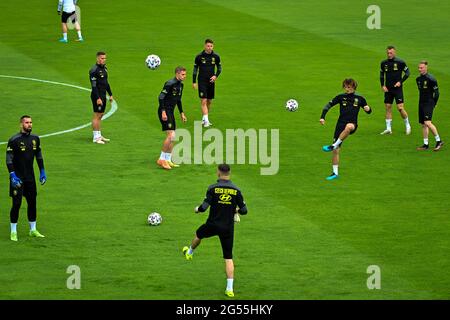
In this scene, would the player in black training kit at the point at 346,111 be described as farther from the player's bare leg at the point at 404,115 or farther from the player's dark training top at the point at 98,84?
the player's dark training top at the point at 98,84

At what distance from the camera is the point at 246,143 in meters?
32.8

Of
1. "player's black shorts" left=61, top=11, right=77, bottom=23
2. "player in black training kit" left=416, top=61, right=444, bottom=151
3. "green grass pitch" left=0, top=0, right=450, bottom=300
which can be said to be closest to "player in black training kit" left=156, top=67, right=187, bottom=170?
"green grass pitch" left=0, top=0, right=450, bottom=300

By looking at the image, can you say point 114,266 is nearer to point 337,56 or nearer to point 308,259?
point 308,259

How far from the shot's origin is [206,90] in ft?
115

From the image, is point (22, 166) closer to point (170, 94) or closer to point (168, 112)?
point (168, 112)

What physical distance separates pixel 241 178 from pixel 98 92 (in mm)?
6012

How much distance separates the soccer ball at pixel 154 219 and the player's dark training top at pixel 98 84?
799 centimetres

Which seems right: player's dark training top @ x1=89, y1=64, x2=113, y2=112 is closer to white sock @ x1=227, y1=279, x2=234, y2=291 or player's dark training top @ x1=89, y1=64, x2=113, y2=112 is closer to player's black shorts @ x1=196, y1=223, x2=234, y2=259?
player's black shorts @ x1=196, y1=223, x2=234, y2=259

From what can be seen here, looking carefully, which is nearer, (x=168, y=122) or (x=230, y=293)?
(x=230, y=293)

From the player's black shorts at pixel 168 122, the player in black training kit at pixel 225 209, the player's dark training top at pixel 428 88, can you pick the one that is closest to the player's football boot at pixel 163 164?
the player's black shorts at pixel 168 122

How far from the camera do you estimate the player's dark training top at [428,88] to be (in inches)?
1251

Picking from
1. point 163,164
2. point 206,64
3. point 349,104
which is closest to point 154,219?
point 163,164
